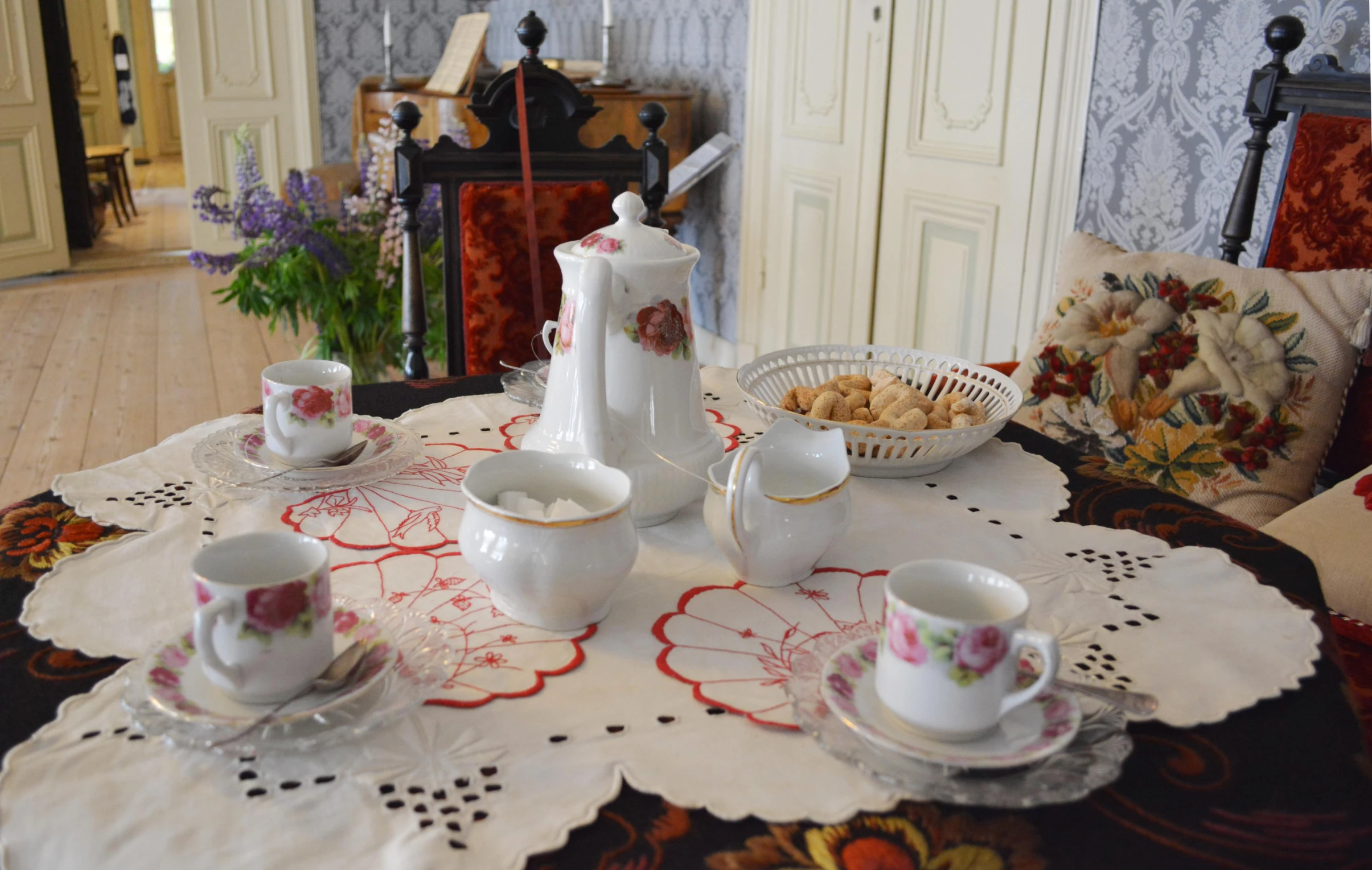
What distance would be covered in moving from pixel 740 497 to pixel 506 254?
1099 mm

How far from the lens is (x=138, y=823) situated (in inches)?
22.9

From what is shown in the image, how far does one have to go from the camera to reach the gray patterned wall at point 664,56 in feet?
12.2

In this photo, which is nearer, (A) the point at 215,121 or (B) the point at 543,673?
(B) the point at 543,673

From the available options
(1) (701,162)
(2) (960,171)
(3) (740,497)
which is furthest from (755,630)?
(1) (701,162)

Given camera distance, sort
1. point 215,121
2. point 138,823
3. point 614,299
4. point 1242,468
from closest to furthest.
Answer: point 138,823 → point 614,299 → point 1242,468 → point 215,121

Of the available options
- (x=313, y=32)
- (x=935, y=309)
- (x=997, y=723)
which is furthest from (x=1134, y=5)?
(x=313, y=32)

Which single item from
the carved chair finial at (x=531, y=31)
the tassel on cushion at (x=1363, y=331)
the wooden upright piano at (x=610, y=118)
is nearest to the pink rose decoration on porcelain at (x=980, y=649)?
the tassel on cushion at (x=1363, y=331)

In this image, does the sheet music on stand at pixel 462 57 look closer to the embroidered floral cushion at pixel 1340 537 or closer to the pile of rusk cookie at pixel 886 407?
the pile of rusk cookie at pixel 886 407

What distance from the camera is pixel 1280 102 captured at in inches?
66.6

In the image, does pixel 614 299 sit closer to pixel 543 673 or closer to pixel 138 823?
pixel 543 673

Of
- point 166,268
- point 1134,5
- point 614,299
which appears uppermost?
point 1134,5

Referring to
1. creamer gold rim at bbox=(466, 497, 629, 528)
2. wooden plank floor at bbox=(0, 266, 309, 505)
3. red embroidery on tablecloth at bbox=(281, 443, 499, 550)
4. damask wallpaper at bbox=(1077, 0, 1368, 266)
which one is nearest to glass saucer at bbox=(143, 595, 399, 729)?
creamer gold rim at bbox=(466, 497, 629, 528)

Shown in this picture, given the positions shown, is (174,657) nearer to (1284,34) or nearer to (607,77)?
(1284,34)

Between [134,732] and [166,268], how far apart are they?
18.7 ft
